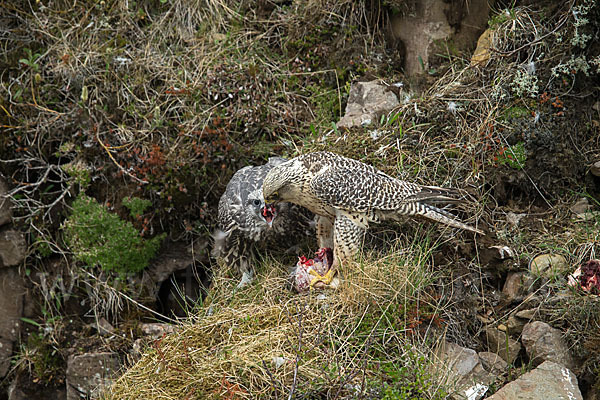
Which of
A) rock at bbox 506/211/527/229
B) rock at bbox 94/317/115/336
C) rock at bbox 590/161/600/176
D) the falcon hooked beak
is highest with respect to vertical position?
the falcon hooked beak

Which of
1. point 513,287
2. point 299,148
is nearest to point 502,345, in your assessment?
point 513,287

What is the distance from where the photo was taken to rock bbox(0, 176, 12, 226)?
A: 17.4ft

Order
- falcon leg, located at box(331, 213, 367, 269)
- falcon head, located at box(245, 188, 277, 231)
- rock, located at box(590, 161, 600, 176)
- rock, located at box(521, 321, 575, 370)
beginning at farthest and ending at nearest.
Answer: rock, located at box(590, 161, 600, 176) < falcon head, located at box(245, 188, 277, 231) < falcon leg, located at box(331, 213, 367, 269) < rock, located at box(521, 321, 575, 370)

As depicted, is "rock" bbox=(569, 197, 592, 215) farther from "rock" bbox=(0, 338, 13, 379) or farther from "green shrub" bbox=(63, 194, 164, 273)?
"rock" bbox=(0, 338, 13, 379)

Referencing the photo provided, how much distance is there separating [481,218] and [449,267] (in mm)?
470

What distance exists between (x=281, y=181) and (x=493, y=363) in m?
1.60

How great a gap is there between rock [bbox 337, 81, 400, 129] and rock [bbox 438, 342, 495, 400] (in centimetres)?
196

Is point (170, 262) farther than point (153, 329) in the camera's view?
Yes

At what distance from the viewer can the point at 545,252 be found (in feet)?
13.1

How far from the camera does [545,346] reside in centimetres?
345

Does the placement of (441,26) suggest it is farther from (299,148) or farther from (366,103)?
(299,148)

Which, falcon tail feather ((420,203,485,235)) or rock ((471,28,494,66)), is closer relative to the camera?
falcon tail feather ((420,203,485,235))

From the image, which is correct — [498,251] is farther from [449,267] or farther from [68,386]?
[68,386]

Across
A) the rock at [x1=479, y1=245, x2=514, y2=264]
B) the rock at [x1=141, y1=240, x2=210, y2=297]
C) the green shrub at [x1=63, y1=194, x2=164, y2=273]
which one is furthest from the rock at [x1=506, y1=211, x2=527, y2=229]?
the green shrub at [x1=63, y1=194, x2=164, y2=273]
